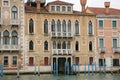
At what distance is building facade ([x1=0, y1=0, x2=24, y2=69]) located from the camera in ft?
127

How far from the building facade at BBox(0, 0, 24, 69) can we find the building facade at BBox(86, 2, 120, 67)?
842 centimetres

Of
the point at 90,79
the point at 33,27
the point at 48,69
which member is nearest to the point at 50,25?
the point at 33,27

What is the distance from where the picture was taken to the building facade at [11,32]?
127 ft

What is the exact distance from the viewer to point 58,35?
134ft

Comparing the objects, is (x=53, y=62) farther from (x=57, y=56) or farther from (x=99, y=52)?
(x=99, y=52)

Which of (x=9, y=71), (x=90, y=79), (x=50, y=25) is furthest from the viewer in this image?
(x=50, y=25)

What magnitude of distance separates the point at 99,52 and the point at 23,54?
8396mm

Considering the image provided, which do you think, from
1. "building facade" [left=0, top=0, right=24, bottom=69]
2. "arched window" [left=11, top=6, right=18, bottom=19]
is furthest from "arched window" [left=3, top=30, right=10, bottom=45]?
"arched window" [left=11, top=6, right=18, bottom=19]

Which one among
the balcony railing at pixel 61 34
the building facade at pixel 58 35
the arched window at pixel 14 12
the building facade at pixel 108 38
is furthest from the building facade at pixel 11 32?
the building facade at pixel 108 38

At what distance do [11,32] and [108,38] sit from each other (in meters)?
10.8

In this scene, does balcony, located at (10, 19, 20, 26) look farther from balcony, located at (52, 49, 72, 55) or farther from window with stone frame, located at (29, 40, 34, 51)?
balcony, located at (52, 49, 72, 55)

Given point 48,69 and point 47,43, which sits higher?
point 47,43

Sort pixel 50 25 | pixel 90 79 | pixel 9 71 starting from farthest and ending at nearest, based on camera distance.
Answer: pixel 50 25 → pixel 9 71 → pixel 90 79

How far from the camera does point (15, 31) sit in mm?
39406
